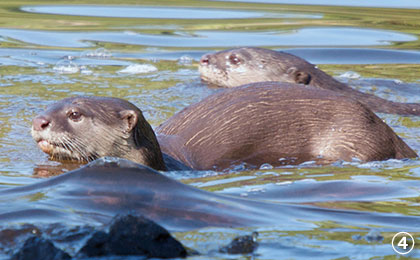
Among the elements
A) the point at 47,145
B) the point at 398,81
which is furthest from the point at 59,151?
the point at 398,81

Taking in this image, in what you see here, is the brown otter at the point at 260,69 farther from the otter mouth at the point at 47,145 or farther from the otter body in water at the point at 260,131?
the otter mouth at the point at 47,145

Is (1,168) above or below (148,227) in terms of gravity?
below

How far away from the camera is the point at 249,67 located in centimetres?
855

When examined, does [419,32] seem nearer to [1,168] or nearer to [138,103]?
[138,103]

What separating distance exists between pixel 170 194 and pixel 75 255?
734 millimetres

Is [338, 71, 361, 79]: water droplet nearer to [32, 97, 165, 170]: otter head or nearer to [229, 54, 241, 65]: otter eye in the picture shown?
[229, 54, 241, 65]: otter eye

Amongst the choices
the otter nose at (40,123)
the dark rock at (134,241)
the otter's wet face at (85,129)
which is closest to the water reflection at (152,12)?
the otter's wet face at (85,129)

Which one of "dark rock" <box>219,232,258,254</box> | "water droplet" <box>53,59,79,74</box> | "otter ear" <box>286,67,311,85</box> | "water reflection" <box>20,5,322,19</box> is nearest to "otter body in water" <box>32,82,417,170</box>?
"dark rock" <box>219,232,258,254</box>

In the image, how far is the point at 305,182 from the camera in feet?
13.7

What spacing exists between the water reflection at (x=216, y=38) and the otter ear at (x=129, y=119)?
6374 mm

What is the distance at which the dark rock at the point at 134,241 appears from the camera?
99.4 inches

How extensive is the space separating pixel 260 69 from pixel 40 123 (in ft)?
13.8

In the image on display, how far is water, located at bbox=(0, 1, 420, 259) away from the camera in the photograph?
2904 mm

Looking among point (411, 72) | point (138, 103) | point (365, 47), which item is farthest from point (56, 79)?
point (365, 47)
